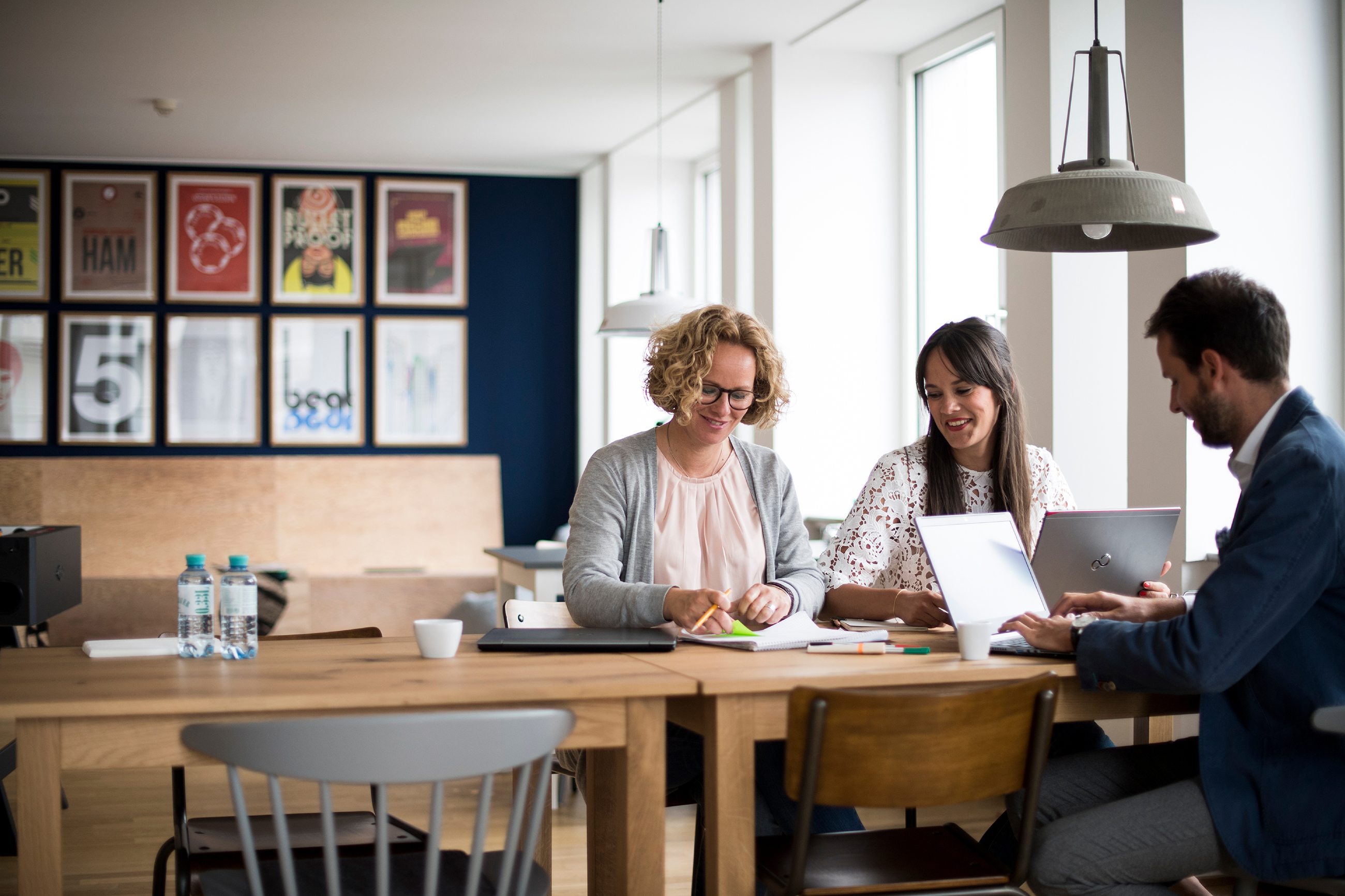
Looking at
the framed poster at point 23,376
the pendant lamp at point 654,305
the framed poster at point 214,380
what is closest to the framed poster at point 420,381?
the framed poster at point 214,380

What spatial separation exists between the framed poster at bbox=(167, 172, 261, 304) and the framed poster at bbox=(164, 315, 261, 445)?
6.0 inches

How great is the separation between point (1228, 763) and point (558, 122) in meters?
4.97

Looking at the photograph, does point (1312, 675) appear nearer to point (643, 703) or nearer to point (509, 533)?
point (643, 703)

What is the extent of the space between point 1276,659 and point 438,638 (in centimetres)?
127

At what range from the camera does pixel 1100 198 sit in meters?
1.78

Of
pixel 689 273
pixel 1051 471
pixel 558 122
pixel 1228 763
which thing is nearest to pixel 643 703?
pixel 1228 763

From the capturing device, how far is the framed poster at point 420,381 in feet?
22.4

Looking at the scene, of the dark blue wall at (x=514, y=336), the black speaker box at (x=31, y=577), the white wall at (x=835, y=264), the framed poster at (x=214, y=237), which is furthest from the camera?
the dark blue wall at (x=514, y=336)

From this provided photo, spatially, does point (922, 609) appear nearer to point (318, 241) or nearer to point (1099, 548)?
point (1099, 548)

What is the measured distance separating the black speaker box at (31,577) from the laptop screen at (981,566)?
114 inches

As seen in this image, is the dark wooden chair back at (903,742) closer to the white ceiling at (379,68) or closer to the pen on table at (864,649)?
the pen on table at (864,649)

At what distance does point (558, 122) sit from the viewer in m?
5.93

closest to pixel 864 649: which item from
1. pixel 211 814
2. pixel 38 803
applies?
pixel 38 803

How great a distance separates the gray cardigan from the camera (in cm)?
210
